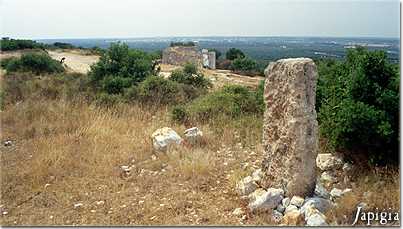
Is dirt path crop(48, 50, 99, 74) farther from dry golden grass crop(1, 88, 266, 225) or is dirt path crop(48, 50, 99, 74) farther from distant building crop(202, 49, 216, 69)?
dry golden grass crop(1, 88, 266, 225)

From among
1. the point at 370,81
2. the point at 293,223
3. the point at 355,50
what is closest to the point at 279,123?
the point at 293,223

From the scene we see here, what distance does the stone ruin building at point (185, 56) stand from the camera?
22703mm

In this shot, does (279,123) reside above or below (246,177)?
above

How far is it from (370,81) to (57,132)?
438cm

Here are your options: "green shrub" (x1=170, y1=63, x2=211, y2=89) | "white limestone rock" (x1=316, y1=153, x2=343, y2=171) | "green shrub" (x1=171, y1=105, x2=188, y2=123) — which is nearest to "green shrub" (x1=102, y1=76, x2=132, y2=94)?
"green shrub" (x1=170, y1=63, x2=211, y2=89)

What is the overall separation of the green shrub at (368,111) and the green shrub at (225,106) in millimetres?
2266

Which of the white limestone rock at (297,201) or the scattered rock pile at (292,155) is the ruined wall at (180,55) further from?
the white limestone rock at (297,201)

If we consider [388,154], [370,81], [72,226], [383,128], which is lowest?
[72,226]

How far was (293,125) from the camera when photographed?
4.08 m

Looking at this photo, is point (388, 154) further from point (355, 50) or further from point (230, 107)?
point (230, 107)

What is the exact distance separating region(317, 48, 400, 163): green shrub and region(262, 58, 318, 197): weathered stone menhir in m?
0.84

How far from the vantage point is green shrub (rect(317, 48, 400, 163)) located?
4.64m

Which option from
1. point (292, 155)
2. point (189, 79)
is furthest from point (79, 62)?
point (292, 155)

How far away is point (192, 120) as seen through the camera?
7.09 m
